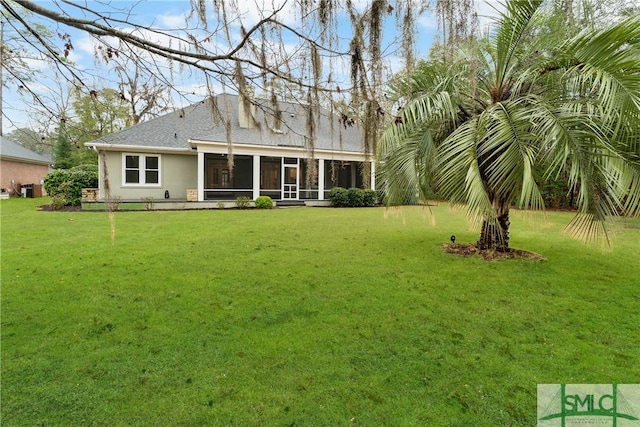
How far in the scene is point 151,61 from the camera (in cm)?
328

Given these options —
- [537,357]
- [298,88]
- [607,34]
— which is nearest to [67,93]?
[298,88]

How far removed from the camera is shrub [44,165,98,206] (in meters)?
14.9

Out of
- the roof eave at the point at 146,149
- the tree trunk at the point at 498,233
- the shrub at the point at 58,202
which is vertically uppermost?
the roof eave at the point at 146,149

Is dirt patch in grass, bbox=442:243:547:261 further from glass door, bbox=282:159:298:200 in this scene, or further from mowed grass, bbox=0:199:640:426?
glass door, bbox=282:159:298:200

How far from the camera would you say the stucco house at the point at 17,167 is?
2138cm

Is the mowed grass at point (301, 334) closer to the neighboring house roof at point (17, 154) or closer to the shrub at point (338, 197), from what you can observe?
the shrub at point (338, 197)

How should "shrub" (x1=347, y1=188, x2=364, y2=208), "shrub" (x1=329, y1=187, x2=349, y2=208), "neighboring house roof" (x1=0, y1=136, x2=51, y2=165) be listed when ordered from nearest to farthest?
"shrub" (x1=329, y1=187, x2=349, y2=208)
"shrub" (x1=347, y1=188, x2=364, y2=208)
"neighboring house roof" (x1=0, y1=136, x2=51, y2=165)

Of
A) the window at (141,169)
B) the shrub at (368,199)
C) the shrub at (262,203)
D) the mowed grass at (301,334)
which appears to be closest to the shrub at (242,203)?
the shrub at (262,203)

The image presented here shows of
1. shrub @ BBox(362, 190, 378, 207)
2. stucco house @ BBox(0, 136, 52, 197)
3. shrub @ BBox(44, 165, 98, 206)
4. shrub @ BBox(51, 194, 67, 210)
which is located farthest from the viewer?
stucco house @ BBox(0, 136, 52, 197)

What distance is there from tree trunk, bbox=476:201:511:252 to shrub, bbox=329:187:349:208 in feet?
37.2

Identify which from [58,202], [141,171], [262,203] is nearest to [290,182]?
[262,203]

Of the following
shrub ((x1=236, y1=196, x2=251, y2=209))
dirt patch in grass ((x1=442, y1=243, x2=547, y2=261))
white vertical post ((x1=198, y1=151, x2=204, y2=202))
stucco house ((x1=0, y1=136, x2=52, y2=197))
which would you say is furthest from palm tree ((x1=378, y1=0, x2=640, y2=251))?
stucco house ((x1=0, y1=136, x2=52, y2=197))

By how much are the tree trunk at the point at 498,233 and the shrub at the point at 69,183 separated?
1658cm

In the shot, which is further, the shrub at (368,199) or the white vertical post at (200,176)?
the shrub at (368,199)
